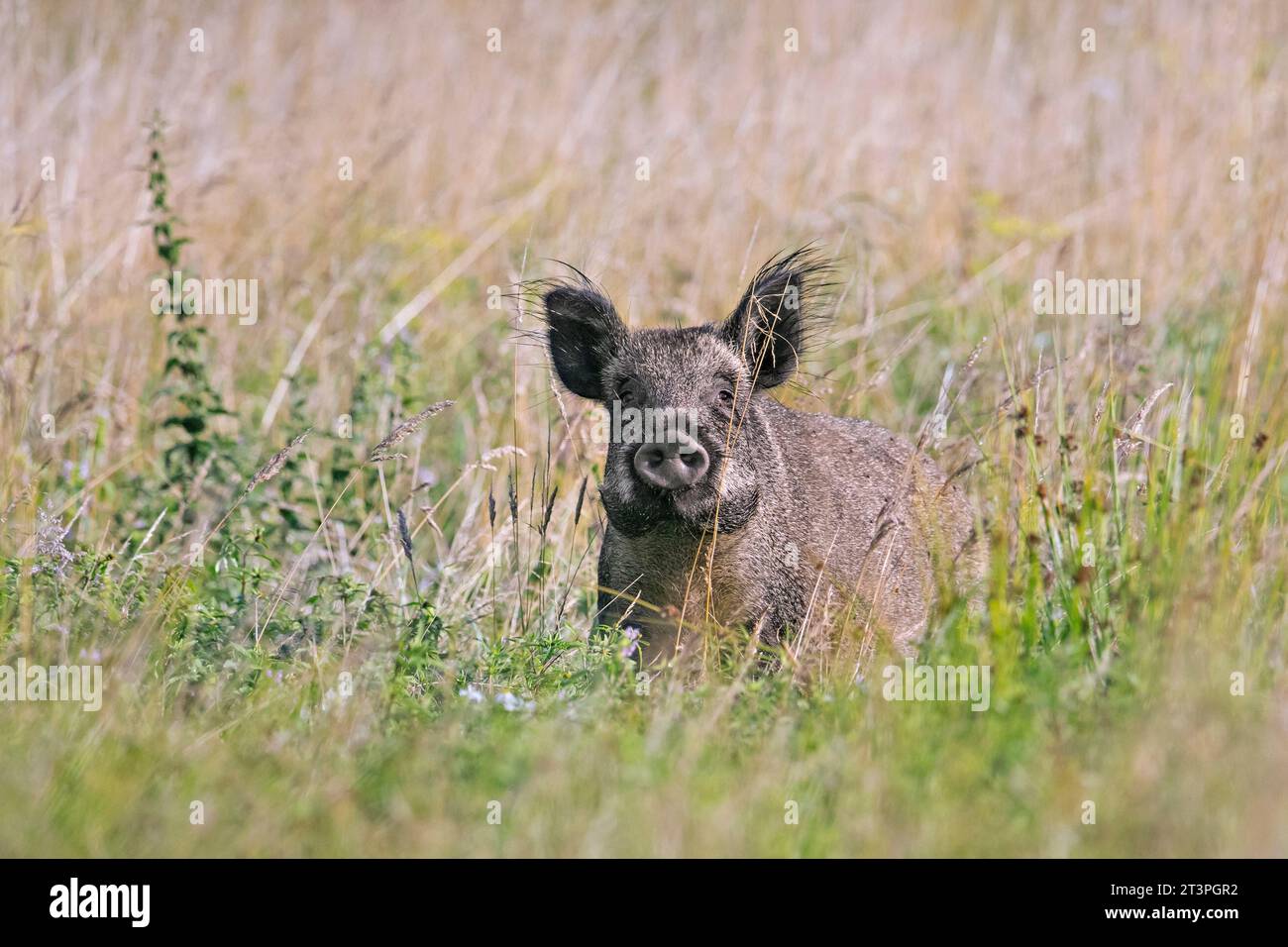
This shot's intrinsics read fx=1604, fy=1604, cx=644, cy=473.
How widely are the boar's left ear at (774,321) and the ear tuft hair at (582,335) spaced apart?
18.7 inches

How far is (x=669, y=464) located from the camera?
5.89 m

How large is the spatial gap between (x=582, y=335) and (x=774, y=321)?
839 millimetres

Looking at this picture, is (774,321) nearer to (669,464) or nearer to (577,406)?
(669,464)

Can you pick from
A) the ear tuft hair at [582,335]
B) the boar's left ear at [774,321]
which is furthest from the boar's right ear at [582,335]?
the boar's left ear at [774,321]

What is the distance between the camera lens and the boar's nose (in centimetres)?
588

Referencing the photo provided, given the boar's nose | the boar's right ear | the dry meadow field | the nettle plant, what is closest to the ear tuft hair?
the boar's right ear

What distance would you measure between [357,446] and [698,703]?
144 inches

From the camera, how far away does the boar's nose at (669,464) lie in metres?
5.88

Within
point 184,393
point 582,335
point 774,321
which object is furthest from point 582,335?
point 184,393

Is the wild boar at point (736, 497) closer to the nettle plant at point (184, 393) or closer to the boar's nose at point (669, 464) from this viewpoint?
the boar's nose at point (669, 464)

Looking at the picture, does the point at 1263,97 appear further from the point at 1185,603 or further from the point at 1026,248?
the point at 1185,603

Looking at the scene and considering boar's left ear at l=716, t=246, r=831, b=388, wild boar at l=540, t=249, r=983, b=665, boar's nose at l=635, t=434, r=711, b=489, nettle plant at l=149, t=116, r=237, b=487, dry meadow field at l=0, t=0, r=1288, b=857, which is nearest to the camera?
dry meadow field at l=0, t=0, r=1288, b=857

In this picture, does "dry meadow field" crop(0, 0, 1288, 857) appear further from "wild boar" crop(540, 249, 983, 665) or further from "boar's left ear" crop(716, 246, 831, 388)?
"wild boar" crop(540, 249, 983, 665)
